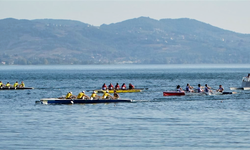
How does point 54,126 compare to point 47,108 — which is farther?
point 47,108

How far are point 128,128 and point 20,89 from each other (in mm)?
61953

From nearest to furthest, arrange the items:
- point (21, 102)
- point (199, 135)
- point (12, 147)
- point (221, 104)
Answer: point (12, 147), point (199, 135), point (221, 104), point (21, 102)

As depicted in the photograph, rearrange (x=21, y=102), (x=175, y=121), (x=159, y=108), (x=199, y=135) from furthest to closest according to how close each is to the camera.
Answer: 1. (x=21, y=102)
2. (x=159, y=108)
3. (x=175, y=121)
4. (x=199, y=135)

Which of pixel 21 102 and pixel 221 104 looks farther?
pixel 21 102

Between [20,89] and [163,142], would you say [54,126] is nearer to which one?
[163,142]

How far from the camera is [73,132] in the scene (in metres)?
43.5

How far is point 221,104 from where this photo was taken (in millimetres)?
68250

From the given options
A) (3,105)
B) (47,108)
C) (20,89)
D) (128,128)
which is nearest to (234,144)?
(128,128)

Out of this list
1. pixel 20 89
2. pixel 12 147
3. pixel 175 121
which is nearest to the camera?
pixel 12 147

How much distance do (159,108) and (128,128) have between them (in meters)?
18.1

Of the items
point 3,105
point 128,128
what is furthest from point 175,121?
point 3,105

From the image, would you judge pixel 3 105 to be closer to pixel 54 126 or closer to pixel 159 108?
pixel 159 108

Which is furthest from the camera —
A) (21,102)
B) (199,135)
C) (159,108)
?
(21,102)

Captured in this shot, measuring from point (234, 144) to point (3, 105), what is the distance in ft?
125
